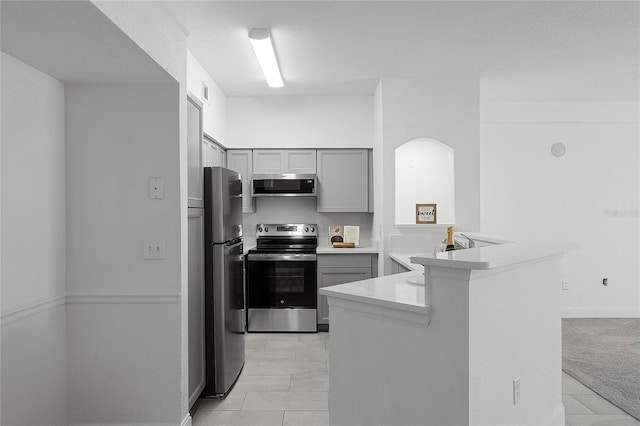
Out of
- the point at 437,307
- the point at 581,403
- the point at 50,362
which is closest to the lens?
the point at 437,307

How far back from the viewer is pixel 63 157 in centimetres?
240

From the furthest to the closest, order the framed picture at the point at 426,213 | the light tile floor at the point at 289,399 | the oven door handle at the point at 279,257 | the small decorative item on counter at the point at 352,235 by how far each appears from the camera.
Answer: the small decorative item on counter at the point at 352,235
the framed picture at the point at 426,213
the oven door handle at the point at 279,257
the light tile floor at the point at 289,399

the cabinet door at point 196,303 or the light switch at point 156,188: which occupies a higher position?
the light switch at point 156,188

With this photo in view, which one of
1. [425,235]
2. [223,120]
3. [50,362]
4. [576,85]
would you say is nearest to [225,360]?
[50,362]

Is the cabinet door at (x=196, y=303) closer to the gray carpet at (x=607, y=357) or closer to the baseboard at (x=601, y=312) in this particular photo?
the gray carpet at (x=607, y=357)

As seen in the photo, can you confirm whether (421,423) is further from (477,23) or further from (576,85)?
(576,85)

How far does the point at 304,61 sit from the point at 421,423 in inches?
126

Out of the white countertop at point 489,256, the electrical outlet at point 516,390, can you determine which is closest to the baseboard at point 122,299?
the white countertop at point 489,256

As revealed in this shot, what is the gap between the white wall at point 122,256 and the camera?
7.88ft

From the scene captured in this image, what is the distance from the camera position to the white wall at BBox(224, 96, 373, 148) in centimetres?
520

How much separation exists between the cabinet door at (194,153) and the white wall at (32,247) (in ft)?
2.31

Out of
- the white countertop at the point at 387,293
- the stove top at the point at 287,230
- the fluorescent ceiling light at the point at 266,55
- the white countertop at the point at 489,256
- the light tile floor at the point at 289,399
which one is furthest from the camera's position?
the stove top at the point at 287,230

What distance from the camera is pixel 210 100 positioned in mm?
4379

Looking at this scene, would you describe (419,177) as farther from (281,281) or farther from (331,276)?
(281,281)
